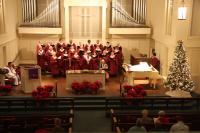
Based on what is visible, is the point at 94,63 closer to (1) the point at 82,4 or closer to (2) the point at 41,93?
(1) the point at 82,4

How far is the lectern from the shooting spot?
40.9ft

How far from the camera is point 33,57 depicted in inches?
742

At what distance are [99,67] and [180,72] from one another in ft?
14.6

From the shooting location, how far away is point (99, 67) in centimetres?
1566

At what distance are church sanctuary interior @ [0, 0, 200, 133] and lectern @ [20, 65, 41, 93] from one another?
0.13 feet

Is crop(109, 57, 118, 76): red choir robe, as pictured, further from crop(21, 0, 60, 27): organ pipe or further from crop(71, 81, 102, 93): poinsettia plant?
crop(21, 0, 60, 27): organ pipe

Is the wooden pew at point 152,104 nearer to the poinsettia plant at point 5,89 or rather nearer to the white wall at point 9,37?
the poinsettia plant at point 5,89

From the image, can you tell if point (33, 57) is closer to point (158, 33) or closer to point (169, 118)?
point (158, 33)

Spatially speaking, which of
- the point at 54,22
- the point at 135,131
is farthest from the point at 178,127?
the point at 54,22

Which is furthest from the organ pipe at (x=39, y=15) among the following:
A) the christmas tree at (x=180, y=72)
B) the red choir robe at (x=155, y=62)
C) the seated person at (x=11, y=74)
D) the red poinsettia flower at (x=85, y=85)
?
the christmas tree at (x=180, y=72)

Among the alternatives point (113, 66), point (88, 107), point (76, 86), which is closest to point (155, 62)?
point (113, 66)

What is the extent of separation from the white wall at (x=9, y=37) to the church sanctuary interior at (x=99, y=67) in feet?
0.16

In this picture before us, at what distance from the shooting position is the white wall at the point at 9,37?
14.9 meters

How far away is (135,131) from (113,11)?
1206 cm
